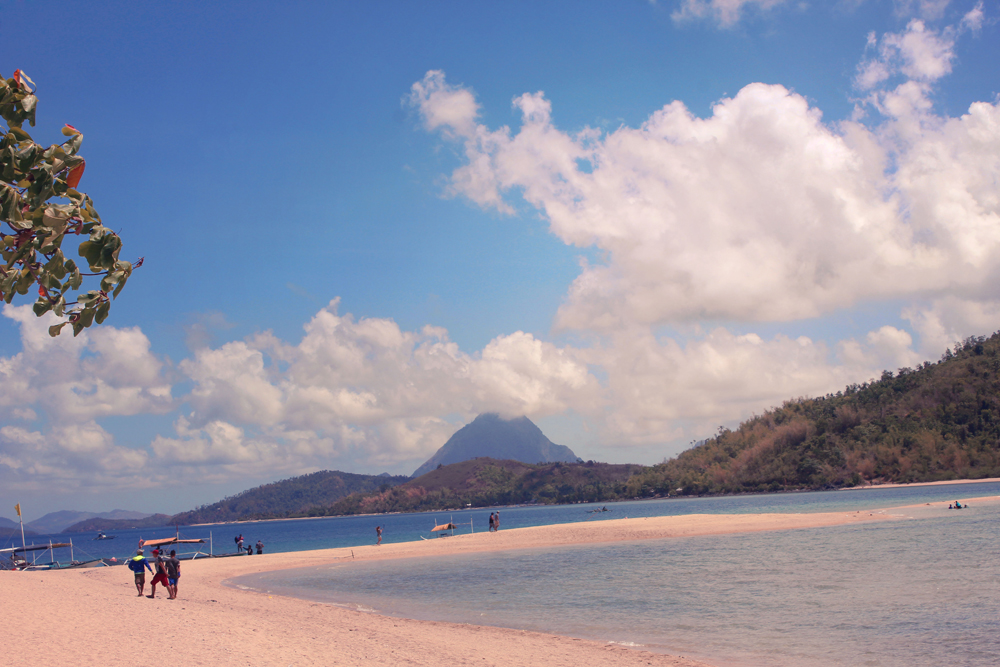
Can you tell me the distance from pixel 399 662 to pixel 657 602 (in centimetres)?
1110

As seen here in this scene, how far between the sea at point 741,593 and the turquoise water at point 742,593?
0.06 m

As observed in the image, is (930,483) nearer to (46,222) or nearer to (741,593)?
(741,593)

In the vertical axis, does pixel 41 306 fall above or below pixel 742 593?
above

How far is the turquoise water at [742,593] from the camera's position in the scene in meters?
15.5

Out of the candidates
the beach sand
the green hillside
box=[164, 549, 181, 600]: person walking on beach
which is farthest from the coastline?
box=[164, 549, 181, 600]: person walking on beach

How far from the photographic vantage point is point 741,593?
889 inches

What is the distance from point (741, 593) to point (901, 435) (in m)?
162

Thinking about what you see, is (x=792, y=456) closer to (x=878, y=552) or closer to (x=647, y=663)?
(x=878, y=552)

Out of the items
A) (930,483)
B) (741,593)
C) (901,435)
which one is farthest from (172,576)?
(901,435)

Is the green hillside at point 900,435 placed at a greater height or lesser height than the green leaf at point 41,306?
lesser

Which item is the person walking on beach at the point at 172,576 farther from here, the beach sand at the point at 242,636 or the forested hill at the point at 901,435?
the forested hill at the point at 901,435

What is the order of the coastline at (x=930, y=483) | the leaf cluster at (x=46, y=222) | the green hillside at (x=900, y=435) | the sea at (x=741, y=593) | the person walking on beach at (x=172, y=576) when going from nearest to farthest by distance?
the leaf cluster at (x=46, y=222)
the sea at (x=741, y=593)
the person walking on beach at (x=172, y=576)
the coastline at (x=930, y=483)
the green hillside at (x=900, y=435)

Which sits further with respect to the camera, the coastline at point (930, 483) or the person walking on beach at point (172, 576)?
the coastline at point (930, 483)

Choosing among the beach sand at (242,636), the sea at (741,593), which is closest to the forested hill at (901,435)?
the sea at (741,593)
